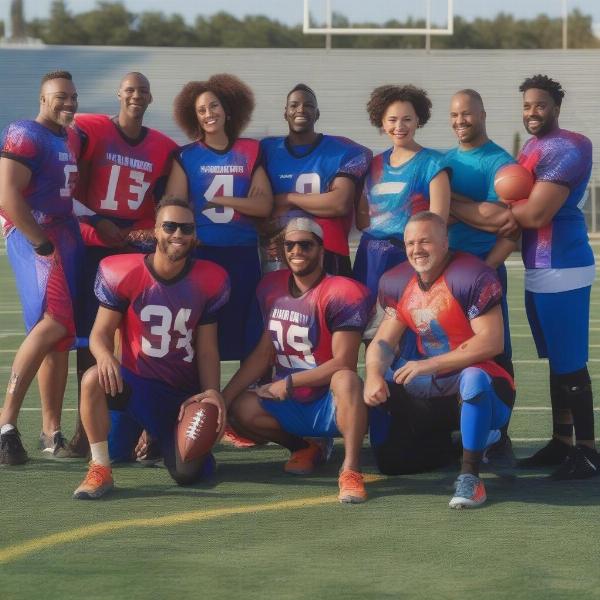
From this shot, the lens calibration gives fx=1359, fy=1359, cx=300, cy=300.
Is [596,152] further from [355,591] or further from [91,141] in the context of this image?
[355,591]

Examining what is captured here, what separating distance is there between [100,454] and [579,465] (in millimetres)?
1971

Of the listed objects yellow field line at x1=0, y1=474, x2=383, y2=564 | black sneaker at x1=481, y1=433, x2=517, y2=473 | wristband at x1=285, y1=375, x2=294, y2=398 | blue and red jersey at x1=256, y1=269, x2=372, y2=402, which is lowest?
black sneaker at x1=481, y1=433, x2=517, y2=473

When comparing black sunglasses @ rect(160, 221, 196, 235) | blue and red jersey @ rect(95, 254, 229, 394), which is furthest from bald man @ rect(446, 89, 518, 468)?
black sunglasses @ rect(160, 221, 196, 235)

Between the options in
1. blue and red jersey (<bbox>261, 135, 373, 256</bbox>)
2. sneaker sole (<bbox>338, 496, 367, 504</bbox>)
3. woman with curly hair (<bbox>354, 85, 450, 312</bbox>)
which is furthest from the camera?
blue and red jersey (<bbox>261, 135, 373, 256</bbox>)

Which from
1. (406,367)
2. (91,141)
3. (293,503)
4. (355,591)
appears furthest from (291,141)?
(355,591)

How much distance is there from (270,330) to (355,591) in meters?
2.00

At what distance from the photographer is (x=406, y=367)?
5.36m

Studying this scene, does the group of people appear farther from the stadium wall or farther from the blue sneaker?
the stadium wall

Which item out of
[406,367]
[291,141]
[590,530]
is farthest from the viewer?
[291,141]

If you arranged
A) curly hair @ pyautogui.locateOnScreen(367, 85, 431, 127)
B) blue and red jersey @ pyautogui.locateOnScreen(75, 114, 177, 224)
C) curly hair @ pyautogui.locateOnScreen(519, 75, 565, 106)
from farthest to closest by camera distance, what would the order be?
blue and red jersey @ pyautogui.locateOnScreen(75, 114, 177, 224) < curly hair @ pyautogui.locateOnScreen(367, 85, 431, 127) < curly hair @ pyautogui.locateOnScreen(519, 75, 565, 106)

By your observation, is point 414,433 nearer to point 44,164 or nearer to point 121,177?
point 121,177

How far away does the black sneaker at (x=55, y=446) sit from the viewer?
612 centimetres

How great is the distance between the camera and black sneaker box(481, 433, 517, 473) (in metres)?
5.92

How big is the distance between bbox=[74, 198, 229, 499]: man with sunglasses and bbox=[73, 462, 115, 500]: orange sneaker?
0.18 metres
